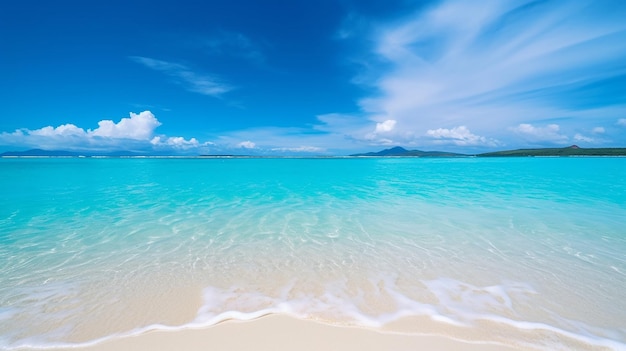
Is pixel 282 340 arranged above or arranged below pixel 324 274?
above

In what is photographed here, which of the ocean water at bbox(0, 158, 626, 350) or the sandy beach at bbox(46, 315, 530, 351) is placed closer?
the sandy beach at bbox(46, 315, 530, 351)

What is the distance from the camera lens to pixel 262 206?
12148 millimetres

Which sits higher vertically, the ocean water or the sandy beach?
the sandy beach

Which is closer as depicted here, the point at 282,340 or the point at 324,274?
the point at 282,340

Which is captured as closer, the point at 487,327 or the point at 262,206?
the point at 487,327

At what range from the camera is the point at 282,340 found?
127 inches

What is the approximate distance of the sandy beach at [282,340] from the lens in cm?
311

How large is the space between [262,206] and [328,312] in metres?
8.70

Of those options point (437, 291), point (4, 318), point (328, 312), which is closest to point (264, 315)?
point (328, 312)

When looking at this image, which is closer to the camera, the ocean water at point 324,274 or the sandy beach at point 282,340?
the sandy beach at point 282,340

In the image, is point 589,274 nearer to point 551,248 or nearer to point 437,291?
point 551,248

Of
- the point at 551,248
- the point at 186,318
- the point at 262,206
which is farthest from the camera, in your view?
the point at 262,206

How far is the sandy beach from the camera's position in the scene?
122 inches

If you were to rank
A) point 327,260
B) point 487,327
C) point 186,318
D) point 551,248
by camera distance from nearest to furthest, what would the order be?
point 487,327 → point 186,318 → point 327,260 → point 551,248
